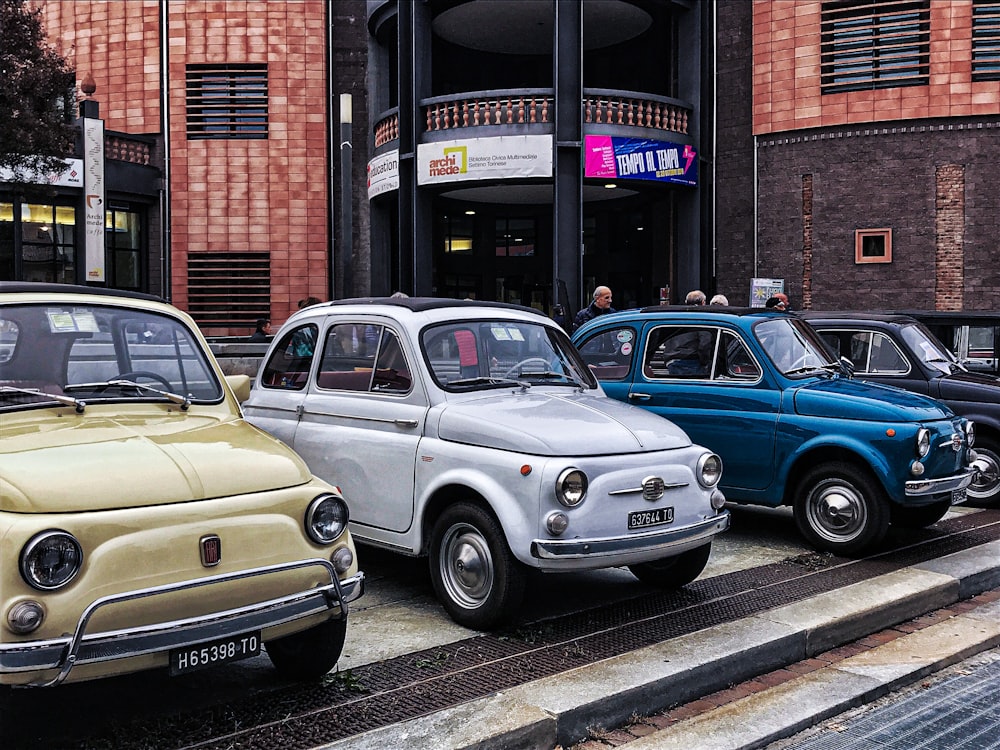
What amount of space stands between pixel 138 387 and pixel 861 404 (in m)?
5.16

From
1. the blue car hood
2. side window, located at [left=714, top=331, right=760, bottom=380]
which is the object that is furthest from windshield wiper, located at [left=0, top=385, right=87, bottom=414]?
the blue car hood

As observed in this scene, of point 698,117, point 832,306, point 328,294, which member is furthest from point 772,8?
point 328,294

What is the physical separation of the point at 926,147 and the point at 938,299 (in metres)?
3.38

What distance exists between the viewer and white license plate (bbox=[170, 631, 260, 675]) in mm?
3637

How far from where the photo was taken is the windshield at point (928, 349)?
9430mm

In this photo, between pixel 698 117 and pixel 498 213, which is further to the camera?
pixel 498 213

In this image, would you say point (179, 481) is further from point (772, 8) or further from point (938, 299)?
point (772, 8)

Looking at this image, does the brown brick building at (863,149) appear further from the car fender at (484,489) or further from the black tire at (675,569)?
the car fender at (484,489)

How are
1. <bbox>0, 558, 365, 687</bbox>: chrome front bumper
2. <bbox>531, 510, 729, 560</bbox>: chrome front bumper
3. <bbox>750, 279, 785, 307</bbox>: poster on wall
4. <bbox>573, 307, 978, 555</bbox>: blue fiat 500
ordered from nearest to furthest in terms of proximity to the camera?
<bbox>0, 558, 365, 687</bbox>: chrome front bumper → <bbox>531, 510, 729, 560</bbox>: chrome front bumper → <bbox>573, 307, 978, 555</bbox>: blue fiat 500 → <bbox>750, 279, 785, 307</bbox>: poster on wall

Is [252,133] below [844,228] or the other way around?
the other way around

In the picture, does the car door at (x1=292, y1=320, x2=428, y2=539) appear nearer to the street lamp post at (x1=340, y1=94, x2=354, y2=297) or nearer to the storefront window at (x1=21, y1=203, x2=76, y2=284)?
the street lamp post at (x1=340, y1=94, x2=354, y2=297)

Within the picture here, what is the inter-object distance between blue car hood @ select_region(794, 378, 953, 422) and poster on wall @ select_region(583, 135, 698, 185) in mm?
12633

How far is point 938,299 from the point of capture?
70.4ft

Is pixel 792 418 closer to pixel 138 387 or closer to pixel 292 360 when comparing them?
pixel 292 360
